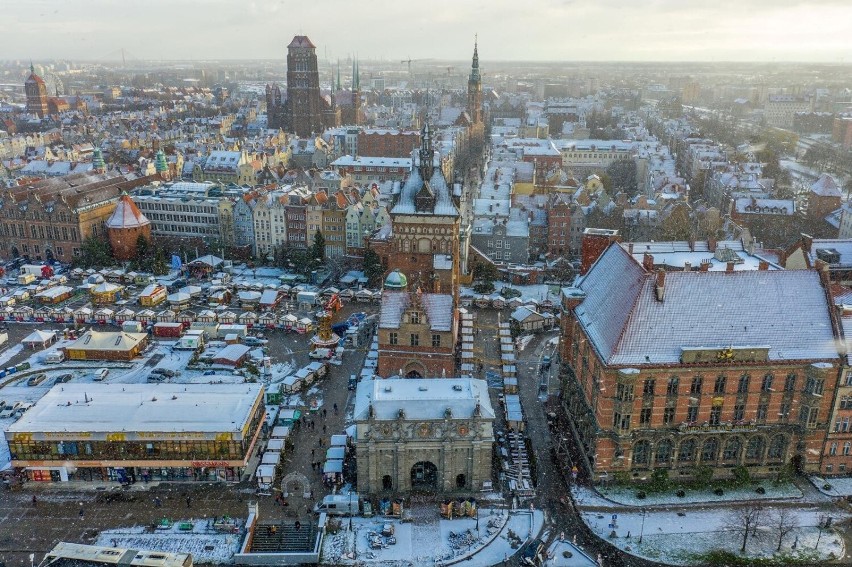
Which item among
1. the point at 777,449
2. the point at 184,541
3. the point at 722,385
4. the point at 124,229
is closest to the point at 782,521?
the point at 777,449

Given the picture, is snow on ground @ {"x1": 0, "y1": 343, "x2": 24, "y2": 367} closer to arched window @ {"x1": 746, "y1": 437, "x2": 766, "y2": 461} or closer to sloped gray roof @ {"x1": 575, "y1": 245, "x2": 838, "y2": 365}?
sloped gray roof @ {"x1": 575, "y1": 245, "x2": 838, "y2": 365}

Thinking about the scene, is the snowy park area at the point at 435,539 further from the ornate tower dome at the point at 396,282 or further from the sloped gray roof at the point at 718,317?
the ornate tower dome at the point at 396,282

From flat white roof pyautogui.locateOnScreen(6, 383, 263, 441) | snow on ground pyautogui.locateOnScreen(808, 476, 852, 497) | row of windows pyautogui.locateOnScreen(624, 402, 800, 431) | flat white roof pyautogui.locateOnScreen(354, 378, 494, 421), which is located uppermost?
flat white roof pyautogui.locateOnScreen(354, 378, 494, 421)

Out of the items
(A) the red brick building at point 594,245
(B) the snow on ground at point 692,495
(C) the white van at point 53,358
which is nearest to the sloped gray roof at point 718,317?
(B) the snow on ground at point 692,495

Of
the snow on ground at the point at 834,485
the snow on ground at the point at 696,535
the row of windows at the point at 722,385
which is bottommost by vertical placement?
the snow on ground at the point at 696,535

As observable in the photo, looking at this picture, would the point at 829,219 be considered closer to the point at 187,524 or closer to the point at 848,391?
the point at 848,391

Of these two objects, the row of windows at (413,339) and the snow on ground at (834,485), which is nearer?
the snow on ground at (834,485)

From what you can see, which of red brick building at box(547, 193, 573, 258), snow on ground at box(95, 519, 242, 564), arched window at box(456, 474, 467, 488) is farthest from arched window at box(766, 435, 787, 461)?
red brick building at box(547, 193, 573, 258)
